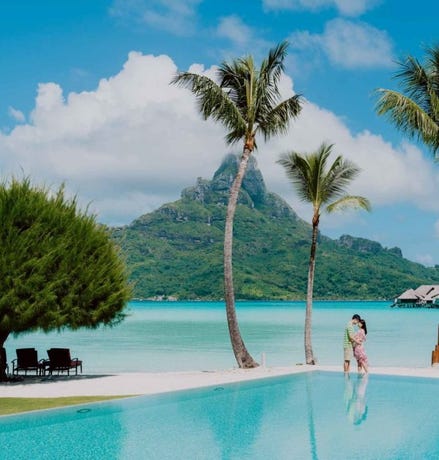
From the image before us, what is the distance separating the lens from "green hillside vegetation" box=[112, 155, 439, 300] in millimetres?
155875

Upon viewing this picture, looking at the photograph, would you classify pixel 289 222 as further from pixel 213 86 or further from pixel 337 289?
pixel 213 86

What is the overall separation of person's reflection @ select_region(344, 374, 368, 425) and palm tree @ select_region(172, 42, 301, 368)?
3.90m

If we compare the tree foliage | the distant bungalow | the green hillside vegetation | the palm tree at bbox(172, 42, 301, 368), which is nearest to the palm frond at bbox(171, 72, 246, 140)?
the palm tree at bbox(172, 42, 301, 368)

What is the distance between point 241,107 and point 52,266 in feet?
26.5

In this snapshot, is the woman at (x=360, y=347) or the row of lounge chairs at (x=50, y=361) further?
the row of lounge chairs at (x=50, y=361)

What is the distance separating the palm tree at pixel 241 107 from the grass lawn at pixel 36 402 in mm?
6767

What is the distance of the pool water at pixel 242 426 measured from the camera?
32.1 ft

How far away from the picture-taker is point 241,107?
20.5 meters

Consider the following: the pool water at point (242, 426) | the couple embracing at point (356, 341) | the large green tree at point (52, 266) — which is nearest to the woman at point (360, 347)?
the couple embracing at point (356, 341)

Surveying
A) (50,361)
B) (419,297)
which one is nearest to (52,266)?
(50,361)

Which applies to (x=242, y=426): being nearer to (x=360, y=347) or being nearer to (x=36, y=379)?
(x=360, y=347)

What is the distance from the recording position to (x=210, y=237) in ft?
525

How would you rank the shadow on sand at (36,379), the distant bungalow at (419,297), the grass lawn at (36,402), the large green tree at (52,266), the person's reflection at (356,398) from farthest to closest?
1. the distant bungalow at (419,297)
2. the shadow on sand at (36,379)
3. the large green tree at (52,266)
4. the person's reflection at (356,398)
5. the grass lawn at (36,402)

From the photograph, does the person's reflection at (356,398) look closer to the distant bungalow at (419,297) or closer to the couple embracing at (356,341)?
the couple embracing at (356,341)
